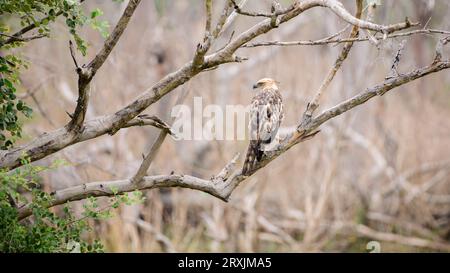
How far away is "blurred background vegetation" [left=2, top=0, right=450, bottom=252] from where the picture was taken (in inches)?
286

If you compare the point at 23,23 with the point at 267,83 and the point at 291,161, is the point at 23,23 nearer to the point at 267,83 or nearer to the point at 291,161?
the point at 267,83

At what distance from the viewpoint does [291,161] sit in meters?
8.02

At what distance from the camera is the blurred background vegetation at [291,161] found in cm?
727

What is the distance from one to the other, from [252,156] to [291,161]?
4.22 meters

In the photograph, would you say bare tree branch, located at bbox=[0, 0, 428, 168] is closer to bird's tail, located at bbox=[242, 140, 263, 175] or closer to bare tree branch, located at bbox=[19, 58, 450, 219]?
bare tree branch, located at bbox=[19, 58, 450, 219]

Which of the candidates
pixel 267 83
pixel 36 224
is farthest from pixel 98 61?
pixel 267 83

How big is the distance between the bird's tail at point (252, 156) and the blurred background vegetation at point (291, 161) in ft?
9.45

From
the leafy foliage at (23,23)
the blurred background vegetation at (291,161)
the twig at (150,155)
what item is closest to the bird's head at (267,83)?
the twig at (150,155)

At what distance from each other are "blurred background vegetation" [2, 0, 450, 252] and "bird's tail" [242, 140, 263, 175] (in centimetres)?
288

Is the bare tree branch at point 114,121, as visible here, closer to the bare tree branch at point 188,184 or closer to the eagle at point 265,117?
the bare tree branch at point 188,184
